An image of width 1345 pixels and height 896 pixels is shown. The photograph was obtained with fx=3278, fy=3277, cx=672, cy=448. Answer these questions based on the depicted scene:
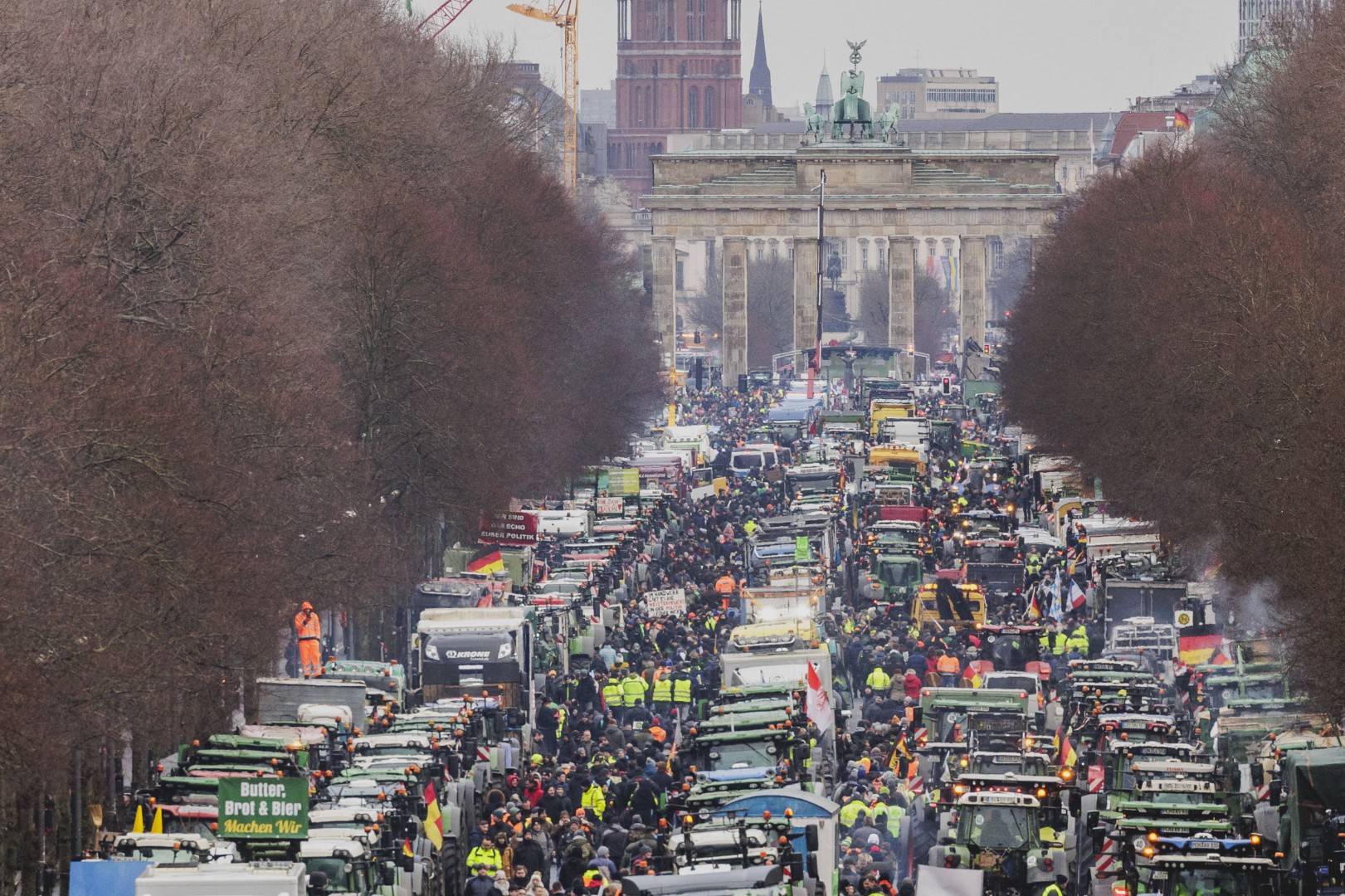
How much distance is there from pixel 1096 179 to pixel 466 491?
56432 mm

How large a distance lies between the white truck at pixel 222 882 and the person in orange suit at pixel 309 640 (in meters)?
20.1

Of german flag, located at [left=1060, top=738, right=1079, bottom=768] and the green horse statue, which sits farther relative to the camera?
the green horse statue

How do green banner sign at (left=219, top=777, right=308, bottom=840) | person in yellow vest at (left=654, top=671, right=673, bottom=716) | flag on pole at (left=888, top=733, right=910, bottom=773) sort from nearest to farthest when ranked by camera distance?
1. green banner sign at (left=219, top=777, right=308, bottom=840)
2. flag on pole at (left=888, top=733, right=910, bottom=773)
3. person in yellow vest at (left=654, top=671, right=673, bottom=716)

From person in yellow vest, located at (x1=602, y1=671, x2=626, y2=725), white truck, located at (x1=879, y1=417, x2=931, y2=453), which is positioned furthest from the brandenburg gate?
person in yellow vest, located at (x1=602, y1=671, x2=626, y2=725)

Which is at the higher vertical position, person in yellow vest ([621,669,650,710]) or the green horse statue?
the green horse statue

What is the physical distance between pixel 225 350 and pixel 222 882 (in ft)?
74.1

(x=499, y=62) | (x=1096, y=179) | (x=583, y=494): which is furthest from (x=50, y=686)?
(x=1096, y=179)

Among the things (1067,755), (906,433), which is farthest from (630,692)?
(906,433)

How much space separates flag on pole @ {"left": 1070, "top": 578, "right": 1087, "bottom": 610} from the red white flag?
46.5ft

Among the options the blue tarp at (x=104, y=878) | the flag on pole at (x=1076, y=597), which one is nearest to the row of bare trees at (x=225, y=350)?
the blue tarp at (x=104, y=878)

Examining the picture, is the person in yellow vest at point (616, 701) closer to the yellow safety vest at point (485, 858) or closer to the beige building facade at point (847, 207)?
the yellow safety vest at point (485, 858)

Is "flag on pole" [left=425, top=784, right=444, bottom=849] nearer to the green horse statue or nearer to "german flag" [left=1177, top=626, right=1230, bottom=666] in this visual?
"german flag" [left=1177, top=626, right=1230, bottom=666]

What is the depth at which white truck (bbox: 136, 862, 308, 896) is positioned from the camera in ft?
84.3

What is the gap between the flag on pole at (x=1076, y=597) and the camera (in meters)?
56.2
